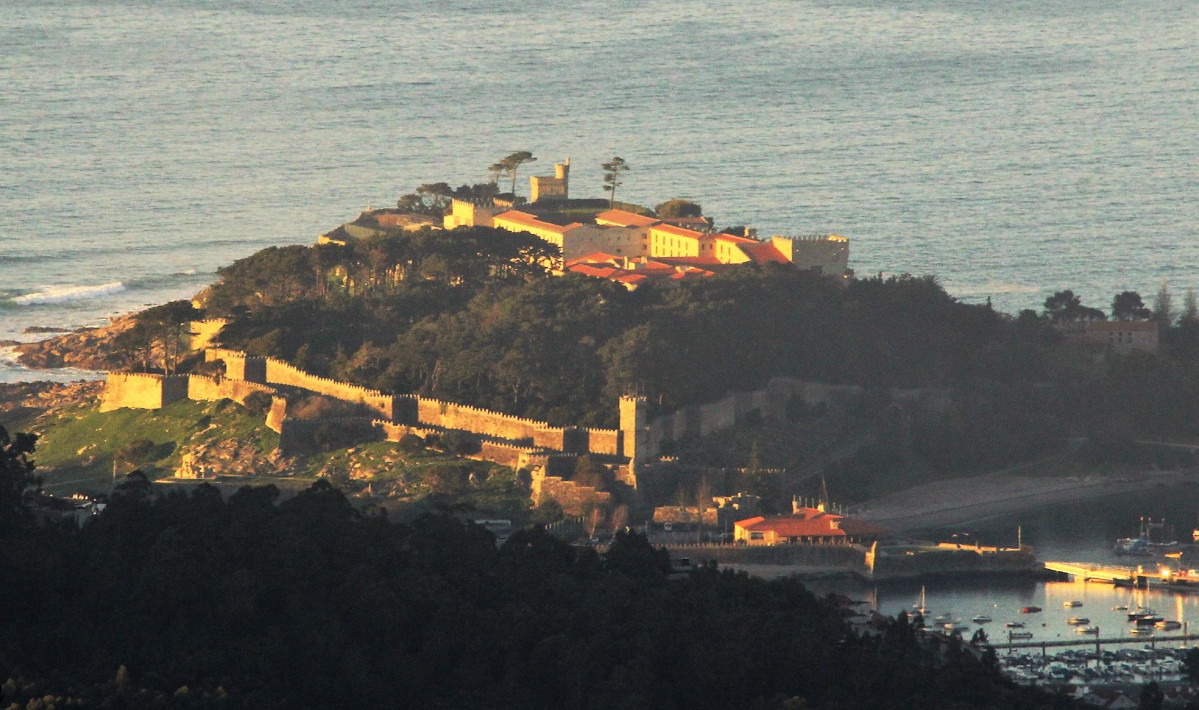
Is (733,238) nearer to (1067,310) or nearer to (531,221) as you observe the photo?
(531,221)

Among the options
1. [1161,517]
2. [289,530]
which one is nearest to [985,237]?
[1161,517]

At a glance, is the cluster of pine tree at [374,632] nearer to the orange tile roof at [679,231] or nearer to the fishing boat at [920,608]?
the fishing boat at [920,608]

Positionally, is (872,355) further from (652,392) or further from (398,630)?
(398,630)

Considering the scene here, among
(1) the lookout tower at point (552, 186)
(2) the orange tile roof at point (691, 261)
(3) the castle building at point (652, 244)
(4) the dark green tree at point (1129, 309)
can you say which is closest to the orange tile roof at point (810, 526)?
(3) the castle building at point (652, 244)

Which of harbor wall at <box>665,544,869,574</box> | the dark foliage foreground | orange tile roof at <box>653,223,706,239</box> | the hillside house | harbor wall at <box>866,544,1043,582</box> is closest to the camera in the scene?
the dark foliage foreground

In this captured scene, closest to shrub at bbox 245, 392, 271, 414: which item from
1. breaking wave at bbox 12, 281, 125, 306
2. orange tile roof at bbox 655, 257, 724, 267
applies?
orange tile roof at bbox 655, 257, 724, 267

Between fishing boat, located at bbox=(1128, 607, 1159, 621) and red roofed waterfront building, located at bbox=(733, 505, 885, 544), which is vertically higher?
red roofed waterfront building, located at bbox=(733, 505, 885, 544)

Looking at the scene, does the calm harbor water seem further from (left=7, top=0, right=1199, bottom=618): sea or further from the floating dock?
the floating dock
